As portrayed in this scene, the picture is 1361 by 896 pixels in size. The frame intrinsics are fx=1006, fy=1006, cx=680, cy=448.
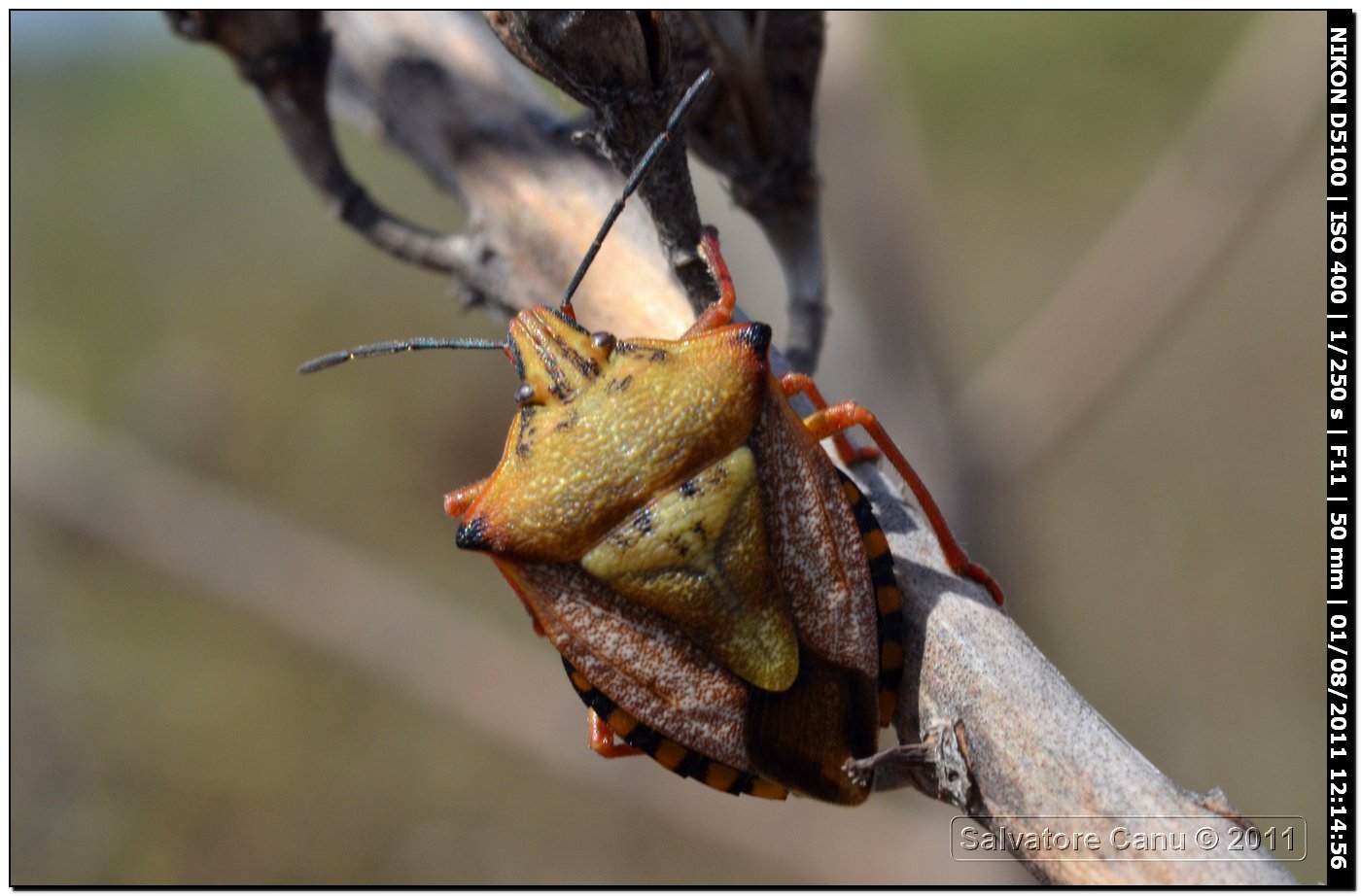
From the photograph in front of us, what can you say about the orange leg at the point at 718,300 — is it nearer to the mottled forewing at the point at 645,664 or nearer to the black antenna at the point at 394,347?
the black antenna at the point at 394,347

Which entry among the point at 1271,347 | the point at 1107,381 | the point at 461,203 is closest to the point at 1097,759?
the point at 461,203

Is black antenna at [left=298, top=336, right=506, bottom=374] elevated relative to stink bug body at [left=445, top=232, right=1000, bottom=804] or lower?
elevated

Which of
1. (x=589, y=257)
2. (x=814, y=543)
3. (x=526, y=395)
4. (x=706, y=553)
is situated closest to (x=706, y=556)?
(x=706, y=553)

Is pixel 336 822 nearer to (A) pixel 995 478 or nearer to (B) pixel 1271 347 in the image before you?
(A) pixel 995 478

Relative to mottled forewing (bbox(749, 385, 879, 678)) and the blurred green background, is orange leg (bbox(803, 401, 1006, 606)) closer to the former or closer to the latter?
mottled forewing (bbox(749, 385, 879, 678))

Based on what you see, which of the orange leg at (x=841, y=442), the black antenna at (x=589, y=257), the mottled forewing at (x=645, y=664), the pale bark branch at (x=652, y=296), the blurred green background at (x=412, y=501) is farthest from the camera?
the blurred green background at (x=412, y=501)

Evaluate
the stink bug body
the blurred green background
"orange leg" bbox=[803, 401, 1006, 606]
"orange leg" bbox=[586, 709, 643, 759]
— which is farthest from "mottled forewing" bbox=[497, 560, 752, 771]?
the blurred green background

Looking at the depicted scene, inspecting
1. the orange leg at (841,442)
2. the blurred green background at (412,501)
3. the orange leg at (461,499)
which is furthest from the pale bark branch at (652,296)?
the blurred green background at (412,501)
